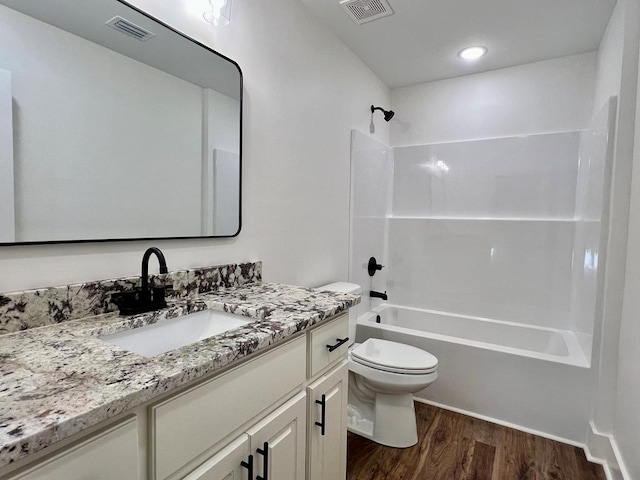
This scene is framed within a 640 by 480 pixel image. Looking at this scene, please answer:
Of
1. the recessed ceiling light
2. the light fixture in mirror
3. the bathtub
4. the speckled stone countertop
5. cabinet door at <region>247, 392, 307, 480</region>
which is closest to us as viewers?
the speckled stone countertop

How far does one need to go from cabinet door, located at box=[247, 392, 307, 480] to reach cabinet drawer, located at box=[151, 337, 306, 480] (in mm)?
49

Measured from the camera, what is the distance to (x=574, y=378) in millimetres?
1936

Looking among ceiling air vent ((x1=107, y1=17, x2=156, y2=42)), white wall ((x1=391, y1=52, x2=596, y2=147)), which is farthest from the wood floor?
white wall ((x1=391, y1=52, x2=596, y2=147))

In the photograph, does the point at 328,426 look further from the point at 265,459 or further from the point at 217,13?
the point at 217,13

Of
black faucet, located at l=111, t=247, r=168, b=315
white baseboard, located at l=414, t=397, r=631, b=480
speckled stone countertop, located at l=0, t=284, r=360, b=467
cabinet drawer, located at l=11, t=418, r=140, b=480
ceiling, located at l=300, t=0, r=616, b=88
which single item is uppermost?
ceiling, located at l=300, t=0, r=616, b=88

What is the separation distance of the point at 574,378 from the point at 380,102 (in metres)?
2.37

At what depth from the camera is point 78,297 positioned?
956 millimetres

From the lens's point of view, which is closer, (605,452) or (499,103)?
(605,452)

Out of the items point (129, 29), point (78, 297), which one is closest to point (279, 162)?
point (129, 29)

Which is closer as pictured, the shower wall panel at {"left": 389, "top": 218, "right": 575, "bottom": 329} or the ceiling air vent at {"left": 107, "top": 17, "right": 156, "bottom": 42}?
the ceiling air vent at {"left": 107, "top": 17, "right": 156, "bottom": 42}

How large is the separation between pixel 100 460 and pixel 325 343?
727 millimetres

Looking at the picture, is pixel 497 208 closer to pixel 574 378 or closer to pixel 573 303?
pixel 573 303

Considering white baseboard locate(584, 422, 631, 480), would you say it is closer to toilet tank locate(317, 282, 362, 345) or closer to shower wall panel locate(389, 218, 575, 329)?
shower wall panel locate(389, 218, 575, 329)

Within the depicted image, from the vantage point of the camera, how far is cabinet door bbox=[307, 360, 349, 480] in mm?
1116
